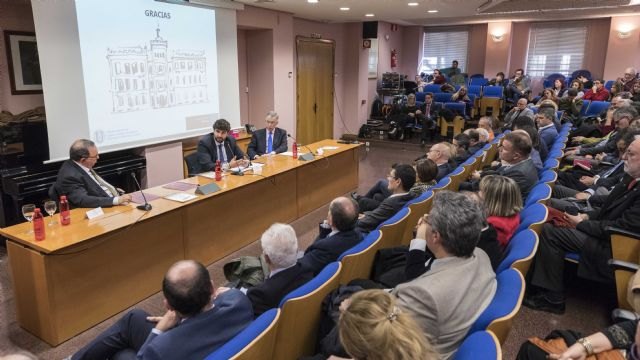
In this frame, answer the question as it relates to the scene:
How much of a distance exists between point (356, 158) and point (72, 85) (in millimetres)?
3590

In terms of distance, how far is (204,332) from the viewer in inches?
66.1

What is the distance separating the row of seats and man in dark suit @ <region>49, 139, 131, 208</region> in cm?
206

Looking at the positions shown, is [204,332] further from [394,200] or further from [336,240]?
[394,200]

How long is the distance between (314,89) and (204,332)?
8154 mm

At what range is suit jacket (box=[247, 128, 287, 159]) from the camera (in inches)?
221

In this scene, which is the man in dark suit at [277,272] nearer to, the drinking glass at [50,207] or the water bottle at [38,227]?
the water bottle at [38,227]

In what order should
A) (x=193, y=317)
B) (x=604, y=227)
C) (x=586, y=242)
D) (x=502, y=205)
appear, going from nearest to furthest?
(x=193, y=317) < (x=502, y=205) < (x=604, y=227) < (x=586, y=242)

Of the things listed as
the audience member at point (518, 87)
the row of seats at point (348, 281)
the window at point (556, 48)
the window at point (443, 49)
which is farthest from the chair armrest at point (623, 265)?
the window at point (443, 49)

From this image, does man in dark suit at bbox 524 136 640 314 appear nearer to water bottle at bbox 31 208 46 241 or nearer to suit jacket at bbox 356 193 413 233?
suit jacket at bbox 356 193 413 233

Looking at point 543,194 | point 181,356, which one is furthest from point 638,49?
point 181,356

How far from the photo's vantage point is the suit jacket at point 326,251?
2451 millimetres

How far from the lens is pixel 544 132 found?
5430 millimetres

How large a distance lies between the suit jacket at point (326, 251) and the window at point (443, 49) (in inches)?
492

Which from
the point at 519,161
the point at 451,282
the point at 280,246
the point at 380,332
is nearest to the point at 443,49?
the point at 519,161
